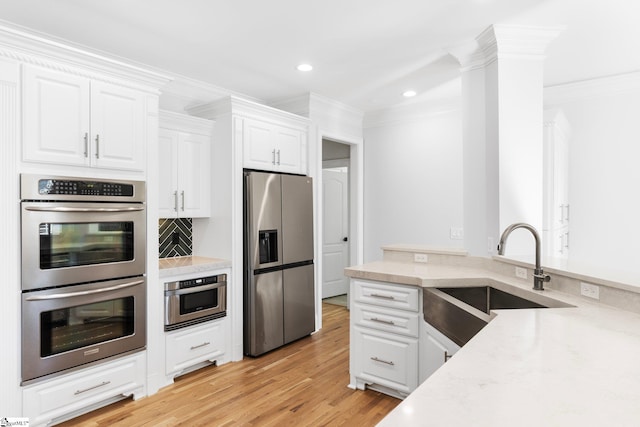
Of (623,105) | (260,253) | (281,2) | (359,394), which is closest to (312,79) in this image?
(281,2)

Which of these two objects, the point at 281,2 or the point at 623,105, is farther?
the point at 623,105

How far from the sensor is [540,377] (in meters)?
0.95

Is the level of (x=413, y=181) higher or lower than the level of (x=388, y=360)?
higher

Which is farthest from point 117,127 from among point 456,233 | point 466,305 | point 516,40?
point 456,233

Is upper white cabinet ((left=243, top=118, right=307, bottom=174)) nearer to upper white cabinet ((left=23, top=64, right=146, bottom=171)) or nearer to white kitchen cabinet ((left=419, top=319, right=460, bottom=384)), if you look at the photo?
upper white cabinet ((left=23, top=64, right=146, bottom=171))

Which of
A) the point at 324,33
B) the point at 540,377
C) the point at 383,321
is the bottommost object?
the point at 383,321

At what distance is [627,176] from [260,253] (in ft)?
12.1

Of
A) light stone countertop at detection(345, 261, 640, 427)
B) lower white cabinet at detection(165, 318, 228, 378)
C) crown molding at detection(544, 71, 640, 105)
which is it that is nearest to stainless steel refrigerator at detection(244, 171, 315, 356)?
lower white cabinet at detection(165, 318, 228, 378)

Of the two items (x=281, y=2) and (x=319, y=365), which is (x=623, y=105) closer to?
(x=281, y=2)

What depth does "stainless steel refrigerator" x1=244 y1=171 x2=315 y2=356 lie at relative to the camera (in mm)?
3535

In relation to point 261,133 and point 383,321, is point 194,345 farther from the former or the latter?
point 261,133

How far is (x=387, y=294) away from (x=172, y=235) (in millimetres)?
2169

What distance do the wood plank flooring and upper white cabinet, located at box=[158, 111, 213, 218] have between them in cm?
143

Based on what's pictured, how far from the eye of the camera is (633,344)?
3.96 feet
